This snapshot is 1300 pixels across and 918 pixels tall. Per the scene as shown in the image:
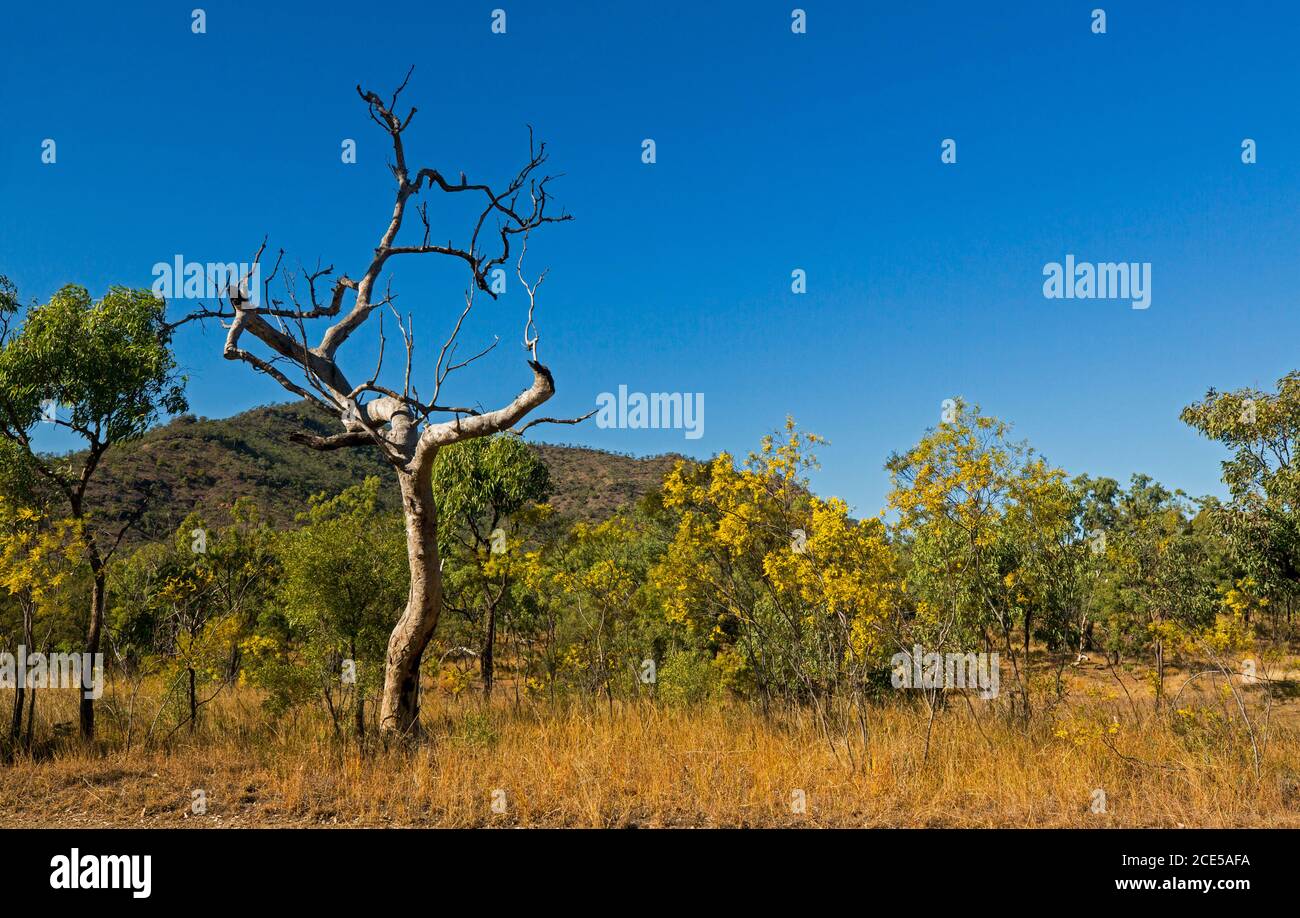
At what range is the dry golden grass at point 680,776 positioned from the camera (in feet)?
21.3

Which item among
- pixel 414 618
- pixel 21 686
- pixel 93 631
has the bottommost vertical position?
pixel 21 686

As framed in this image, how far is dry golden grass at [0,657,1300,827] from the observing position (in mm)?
6504

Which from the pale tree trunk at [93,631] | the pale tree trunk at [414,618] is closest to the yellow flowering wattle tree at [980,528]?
the pale tree trunk at [414,618]

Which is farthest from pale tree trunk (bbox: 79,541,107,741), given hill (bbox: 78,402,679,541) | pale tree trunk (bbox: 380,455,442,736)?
hill (bbox: 78,402,679,541)

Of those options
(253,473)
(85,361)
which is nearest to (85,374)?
(85,361)

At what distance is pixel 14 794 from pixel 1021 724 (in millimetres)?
10495

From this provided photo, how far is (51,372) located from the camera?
9352 mm

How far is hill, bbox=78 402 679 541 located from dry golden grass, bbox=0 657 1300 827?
26.2 m

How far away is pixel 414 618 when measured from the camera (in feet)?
28.6

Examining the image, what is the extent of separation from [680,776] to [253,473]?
50.5 m

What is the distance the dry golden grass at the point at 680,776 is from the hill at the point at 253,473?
86.1 ft

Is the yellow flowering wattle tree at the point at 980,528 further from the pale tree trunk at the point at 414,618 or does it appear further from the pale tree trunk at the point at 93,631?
the pale tree trunk at the point at 93,631

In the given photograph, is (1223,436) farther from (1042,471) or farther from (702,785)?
(702,785)

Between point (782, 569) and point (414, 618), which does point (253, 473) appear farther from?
point (782, 569)
